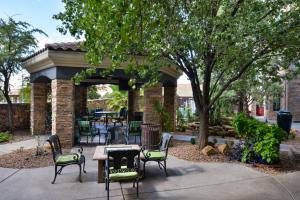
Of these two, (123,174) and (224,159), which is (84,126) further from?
(123,174)

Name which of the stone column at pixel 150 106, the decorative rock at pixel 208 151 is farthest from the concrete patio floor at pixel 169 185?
the stone column at pixel 150 106

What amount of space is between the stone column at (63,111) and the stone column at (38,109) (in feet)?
10.9

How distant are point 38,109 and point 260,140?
32.6 feet

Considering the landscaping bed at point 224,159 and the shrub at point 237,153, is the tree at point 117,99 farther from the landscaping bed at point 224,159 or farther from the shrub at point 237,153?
the shrub at point 237,153

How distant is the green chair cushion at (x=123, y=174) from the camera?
16.7 ft

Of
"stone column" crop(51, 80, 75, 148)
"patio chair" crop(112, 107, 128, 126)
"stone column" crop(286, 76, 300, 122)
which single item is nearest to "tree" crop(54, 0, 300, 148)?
"stone column" crop(51, 80, 75, 148)

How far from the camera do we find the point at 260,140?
7.73 meters

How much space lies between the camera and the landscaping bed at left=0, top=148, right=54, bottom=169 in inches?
293

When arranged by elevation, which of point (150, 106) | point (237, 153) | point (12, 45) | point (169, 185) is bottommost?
point (169, 185)

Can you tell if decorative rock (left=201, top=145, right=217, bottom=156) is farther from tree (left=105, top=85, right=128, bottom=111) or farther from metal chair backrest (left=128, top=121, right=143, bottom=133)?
tree (left=105, top=85, right=128, bottom=111)

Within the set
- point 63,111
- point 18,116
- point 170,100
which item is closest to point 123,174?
point 63,111

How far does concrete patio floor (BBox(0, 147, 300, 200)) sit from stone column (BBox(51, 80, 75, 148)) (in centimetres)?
275

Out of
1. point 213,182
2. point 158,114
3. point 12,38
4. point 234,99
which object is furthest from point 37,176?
point 234,99

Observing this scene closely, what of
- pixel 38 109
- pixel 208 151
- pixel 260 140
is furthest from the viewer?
pixel 38 109
